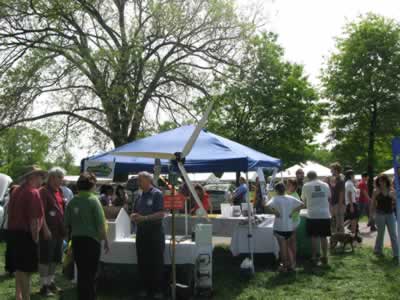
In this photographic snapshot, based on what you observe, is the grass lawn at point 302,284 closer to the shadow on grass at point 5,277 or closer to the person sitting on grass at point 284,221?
the shadow on grass at point 5,277

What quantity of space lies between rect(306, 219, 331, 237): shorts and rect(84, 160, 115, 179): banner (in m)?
3.80

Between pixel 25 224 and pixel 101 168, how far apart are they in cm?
408

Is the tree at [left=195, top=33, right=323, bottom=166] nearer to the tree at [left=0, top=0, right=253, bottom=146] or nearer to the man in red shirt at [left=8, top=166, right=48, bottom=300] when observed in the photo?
the tree at [left=0, top=0, right=253, bottom=146]

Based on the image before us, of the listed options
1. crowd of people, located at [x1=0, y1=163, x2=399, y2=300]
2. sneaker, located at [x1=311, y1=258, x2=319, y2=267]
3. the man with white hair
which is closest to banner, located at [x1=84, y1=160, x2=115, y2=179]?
crowd of people, located at [x1=0, y1=163, x2=399, y2=300]

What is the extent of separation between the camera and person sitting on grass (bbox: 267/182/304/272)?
8625mm

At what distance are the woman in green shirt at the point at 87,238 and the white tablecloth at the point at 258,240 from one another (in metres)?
3.71

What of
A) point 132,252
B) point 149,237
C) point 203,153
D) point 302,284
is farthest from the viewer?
point 203,153

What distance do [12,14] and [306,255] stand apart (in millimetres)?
14133

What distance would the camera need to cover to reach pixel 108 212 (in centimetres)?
912

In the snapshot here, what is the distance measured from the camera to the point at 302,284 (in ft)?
26.0

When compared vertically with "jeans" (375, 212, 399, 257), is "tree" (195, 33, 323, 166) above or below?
above

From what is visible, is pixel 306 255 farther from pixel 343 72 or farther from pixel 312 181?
pixel 343 72

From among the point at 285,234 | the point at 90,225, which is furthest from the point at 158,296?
the point at 285,234

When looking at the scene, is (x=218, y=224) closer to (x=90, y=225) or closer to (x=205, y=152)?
(x=205, y=152)
